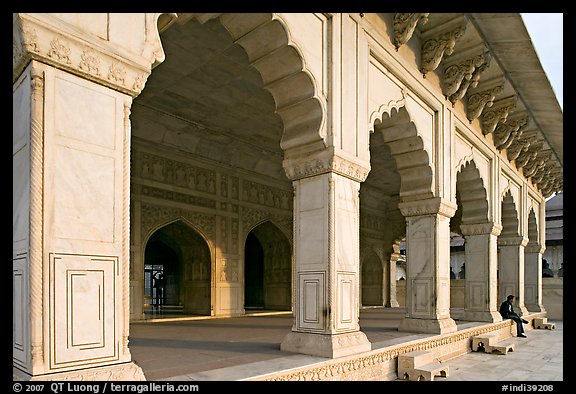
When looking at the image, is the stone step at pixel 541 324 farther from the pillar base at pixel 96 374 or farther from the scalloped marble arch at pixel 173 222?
the pillar base at pixel 96 374

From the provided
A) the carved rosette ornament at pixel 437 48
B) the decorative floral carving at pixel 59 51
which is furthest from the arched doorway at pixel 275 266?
the decorative floral carving at pixel 59 51

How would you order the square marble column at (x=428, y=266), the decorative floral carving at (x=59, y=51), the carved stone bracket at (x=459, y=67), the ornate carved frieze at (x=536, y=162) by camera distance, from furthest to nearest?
the ornate carved frieze at (x=536, y=162)
the carved stone bracket at (x=459, y=67)
the square marble column at (x=428, y=266)
the decorative floral carving at (x=59, y=51)

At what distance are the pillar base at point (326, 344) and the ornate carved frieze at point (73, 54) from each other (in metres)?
3.04

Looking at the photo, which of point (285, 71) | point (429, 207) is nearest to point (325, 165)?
point (285, 71)

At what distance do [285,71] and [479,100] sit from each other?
5856 millimetres

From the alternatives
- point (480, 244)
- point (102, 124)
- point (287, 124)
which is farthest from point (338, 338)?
point (480, 244)

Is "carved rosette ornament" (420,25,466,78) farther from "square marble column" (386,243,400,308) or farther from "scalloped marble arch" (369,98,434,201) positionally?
"square marble column" (386,243,400,308)

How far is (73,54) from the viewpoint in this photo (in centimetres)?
288

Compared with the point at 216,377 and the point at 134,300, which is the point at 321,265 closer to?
the point at 216,377

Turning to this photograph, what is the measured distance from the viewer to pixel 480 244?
10258 millimetres

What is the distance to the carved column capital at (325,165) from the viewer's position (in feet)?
16.8

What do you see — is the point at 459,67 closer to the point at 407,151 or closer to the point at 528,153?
the point at 407,151

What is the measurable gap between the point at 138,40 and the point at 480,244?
29.3ft

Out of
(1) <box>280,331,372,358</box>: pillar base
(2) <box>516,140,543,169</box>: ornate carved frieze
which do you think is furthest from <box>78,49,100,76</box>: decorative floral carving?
(2) <box>516,140,543,169</box>: ornate carved frieze
